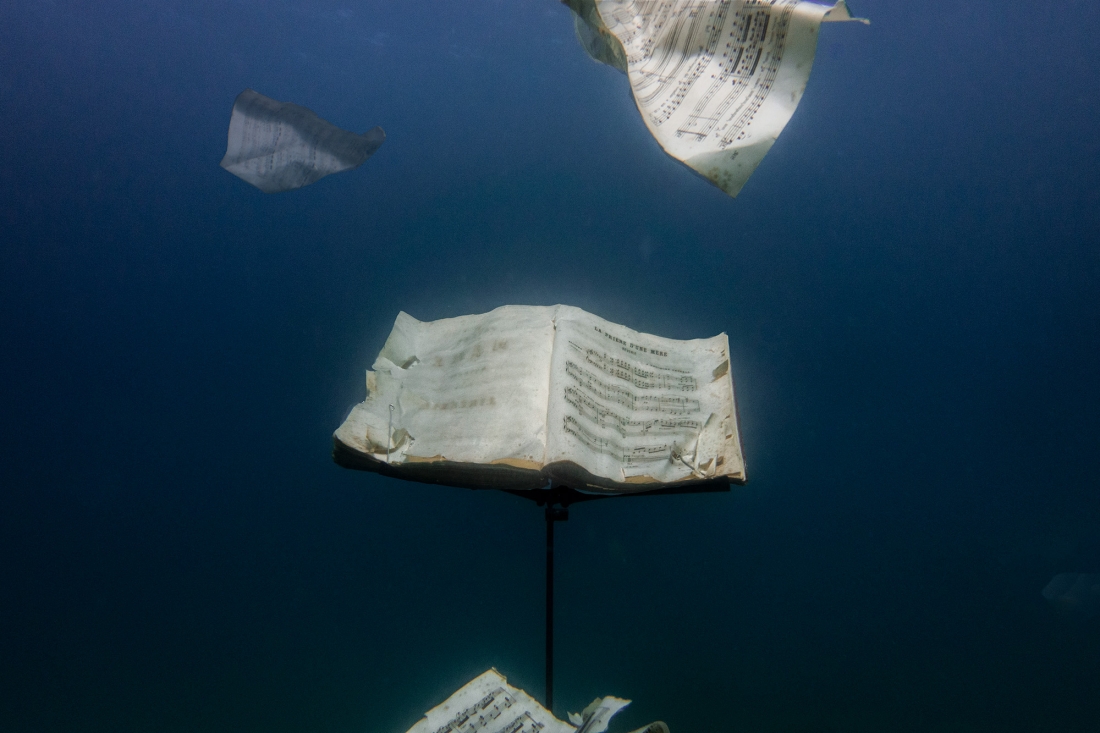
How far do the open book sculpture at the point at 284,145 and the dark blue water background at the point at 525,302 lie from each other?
29cm

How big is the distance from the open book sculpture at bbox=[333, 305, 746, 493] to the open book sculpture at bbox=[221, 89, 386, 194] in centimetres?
30

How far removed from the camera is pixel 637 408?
34.5 inches

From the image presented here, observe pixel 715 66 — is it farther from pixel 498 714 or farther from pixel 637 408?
pixel 498 714

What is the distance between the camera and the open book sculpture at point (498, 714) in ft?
2.60

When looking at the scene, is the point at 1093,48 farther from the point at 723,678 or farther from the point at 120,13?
the point at 120,13

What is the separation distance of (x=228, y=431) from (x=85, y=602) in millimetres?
446

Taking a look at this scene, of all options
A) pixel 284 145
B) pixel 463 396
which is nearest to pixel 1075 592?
pixel 463 396

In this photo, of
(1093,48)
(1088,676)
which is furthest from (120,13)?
(1088,676)

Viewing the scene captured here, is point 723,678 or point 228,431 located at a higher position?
point 228,431

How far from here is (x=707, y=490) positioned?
0.83m

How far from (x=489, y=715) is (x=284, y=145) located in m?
0.92

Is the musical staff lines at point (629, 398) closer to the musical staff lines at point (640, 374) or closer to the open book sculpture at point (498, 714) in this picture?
the musical staff lines at point (640, 374)

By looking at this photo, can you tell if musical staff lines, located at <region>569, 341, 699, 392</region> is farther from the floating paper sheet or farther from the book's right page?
the floating paper sheet

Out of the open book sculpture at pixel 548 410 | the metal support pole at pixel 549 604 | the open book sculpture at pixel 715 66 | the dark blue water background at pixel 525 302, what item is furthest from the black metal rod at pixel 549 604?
Answer: the open book sculpture at pixel 715 66
